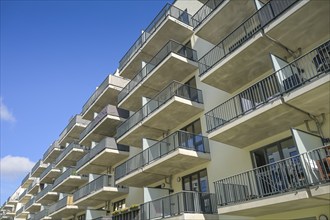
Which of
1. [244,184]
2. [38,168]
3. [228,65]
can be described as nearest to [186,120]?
[228,65]

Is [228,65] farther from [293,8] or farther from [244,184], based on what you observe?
[244,184]

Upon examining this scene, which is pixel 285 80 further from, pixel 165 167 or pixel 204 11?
pixel 204 11

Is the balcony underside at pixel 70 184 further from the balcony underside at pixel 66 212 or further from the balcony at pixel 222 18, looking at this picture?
the balcony at pixel 222 18

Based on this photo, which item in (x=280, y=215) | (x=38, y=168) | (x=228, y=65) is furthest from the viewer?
(x=38, y=168)

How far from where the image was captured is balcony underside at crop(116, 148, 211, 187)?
15117 mm

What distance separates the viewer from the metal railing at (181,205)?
542 inches

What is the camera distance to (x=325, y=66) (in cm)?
966

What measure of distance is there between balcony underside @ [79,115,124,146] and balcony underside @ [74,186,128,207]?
6.14 metres

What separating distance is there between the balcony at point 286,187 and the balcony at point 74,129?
2604 cm

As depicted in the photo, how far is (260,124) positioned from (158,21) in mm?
12934

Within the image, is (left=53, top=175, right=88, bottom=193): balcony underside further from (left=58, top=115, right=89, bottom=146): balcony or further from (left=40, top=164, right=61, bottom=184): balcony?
(left=58, top=115, right=89, bottom=146): balcony

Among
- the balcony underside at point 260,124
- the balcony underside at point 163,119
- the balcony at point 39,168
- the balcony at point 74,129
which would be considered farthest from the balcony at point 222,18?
the balcony at point 39,168

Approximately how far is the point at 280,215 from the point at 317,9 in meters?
8.21

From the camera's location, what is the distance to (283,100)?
10328mm
